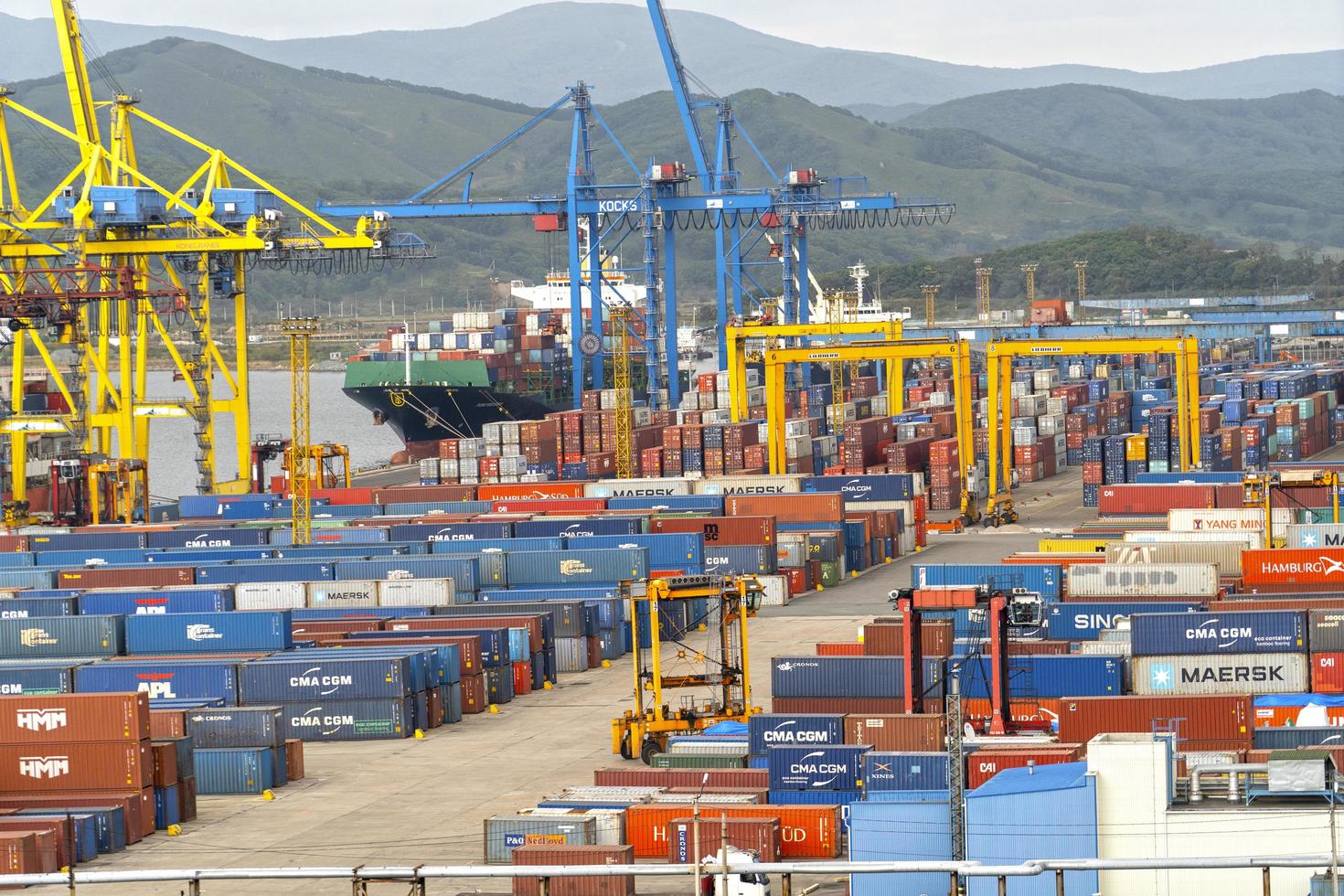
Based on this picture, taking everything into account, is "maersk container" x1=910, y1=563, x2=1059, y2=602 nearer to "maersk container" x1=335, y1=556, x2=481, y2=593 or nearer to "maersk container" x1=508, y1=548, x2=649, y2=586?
"maersk container" x1=508, y1=548, x2=649, y2=586

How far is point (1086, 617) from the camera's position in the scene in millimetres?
37875

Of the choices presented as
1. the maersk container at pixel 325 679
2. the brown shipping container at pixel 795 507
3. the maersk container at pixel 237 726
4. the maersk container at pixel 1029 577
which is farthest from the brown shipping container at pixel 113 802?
the brown shipping container at pixel 795 507

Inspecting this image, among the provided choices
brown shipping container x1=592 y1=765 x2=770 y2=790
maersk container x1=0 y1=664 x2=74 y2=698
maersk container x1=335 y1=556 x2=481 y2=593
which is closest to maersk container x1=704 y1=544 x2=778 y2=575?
maersk container x1=335 y1=556 x2=481 y2=593

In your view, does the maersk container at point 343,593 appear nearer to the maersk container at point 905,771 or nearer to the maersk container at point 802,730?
the maersk container at point 802,730

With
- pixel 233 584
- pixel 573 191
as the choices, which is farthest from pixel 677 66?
pixel 233 584

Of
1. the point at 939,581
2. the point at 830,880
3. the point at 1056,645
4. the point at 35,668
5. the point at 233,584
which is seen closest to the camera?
the point at 830,880

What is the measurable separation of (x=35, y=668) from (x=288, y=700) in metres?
4.81

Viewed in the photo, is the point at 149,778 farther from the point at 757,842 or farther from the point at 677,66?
the point at 677,66

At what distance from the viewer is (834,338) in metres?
95.7

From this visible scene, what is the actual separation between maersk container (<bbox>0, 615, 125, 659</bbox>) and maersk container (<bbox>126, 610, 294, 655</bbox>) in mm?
369

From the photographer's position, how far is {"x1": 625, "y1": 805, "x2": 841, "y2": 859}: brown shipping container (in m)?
26.8

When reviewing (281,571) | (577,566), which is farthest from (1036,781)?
(281,571)

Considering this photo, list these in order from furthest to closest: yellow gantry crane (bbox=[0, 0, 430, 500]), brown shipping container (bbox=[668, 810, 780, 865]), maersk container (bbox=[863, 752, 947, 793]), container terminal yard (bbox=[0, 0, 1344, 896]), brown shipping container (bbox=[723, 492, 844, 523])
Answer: yellow gantry crane (bbox=[0, 0, 430, 500]) → brown shipping container (bbox=[723, 492, 844, 523]) → maersk container (bbox=[863, 752, 947, 793]) → brown shipping container (bbox=[668, 810, 780, 865]) → container terminal yard (bbox=[0, 0, 1344, 896])

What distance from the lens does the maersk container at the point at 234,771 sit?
3375cm
